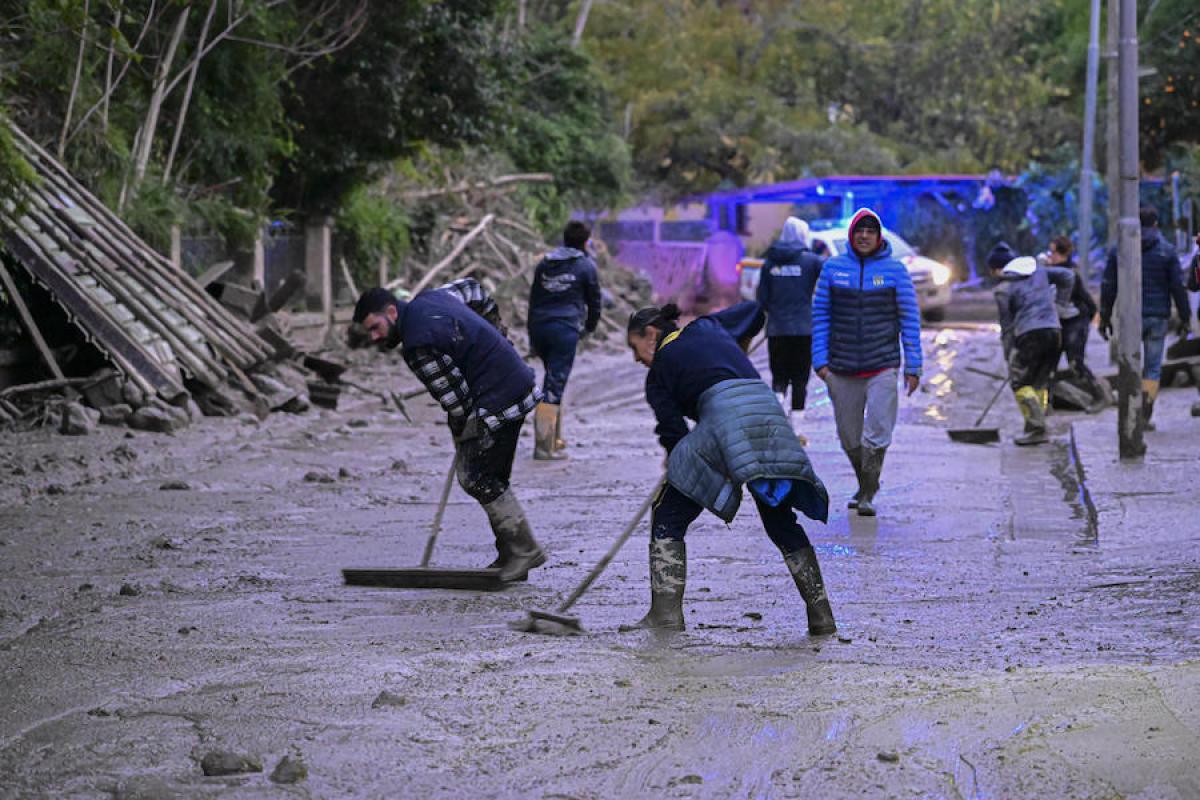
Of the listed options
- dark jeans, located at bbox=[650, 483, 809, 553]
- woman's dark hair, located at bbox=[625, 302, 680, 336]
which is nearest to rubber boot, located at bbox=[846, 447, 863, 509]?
dark jeans, located at bbox=[650, 483, 809, 553]

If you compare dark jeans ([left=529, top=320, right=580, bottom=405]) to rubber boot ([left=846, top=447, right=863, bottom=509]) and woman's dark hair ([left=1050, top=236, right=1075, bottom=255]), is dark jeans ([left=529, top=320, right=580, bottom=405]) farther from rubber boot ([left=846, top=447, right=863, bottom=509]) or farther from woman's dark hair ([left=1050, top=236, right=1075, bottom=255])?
woman's dark hair ([left=1050, top=236, right=1075, bottom=255])

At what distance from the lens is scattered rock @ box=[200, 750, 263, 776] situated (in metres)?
5.08

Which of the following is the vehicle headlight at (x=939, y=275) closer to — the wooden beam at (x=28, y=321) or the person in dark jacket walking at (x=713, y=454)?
the wooden beam at (x=28, y=321)

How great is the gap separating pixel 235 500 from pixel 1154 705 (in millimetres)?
7070

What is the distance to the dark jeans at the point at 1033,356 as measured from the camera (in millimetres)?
13953

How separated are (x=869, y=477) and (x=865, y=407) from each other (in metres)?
0.42

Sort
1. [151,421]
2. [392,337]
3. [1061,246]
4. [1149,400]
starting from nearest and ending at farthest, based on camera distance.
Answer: [392,337]
[151,421]
[1149,400]
[1061,246]

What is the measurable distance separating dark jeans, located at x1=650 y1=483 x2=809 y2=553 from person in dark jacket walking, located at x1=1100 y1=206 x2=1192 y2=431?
7676 millimetres

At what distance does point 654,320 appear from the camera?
22.8 ft

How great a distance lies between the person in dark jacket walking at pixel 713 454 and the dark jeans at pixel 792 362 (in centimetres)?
623

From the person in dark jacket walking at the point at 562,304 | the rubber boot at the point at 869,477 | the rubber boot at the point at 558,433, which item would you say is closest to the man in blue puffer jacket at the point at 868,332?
the rubber boot at the point at 869,477

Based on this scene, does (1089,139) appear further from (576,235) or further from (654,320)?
(654,320)

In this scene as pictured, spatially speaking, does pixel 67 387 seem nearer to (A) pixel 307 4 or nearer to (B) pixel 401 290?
(A) pixel 307 4

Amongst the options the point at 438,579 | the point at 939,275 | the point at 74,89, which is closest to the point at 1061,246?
the point at 438,579
